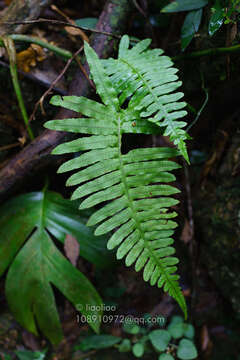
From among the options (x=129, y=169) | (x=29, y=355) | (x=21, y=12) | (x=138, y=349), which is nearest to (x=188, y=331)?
(x=138, y=349)

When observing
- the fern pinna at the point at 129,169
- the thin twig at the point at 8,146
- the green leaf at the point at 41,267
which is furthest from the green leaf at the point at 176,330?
the thin twig at the point at 8,146

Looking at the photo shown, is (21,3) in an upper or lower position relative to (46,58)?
upper

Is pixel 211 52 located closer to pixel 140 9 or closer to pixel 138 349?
pixel 140 9

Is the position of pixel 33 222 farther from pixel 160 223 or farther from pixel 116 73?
pixel 116 73

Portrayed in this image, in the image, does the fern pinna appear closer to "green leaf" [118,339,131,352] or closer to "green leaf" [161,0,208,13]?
"green leaf" [161,0,208,13]

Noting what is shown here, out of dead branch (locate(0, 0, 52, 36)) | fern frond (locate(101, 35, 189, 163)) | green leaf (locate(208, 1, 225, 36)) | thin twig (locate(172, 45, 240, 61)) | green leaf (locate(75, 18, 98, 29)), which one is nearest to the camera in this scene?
fern frond (locate(101, 35, 189, 163))

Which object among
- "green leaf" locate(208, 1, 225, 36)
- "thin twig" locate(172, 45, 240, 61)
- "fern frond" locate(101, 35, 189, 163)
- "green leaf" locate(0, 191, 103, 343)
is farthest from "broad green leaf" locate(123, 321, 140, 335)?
"green leaf" locate(208, 1, 225, 36)

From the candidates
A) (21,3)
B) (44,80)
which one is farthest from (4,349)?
(21,3)

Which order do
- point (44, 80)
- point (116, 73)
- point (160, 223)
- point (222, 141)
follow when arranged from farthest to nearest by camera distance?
point (222, 141)
point (44, 80)
point (116, 73)
point (160, 223)
